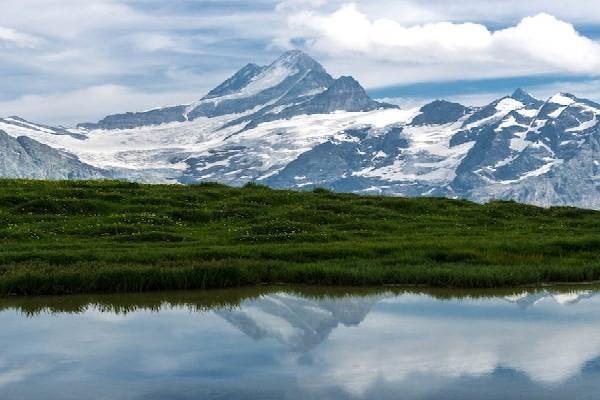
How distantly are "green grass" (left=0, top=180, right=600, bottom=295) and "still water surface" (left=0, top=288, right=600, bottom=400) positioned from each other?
6.47ft

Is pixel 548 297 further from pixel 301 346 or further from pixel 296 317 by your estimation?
pixel 301 346

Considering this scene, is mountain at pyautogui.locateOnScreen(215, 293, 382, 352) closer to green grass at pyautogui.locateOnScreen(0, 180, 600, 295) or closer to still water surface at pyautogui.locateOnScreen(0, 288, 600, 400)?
still water surface at pyautogui.locateOnScreen(0, 288, 600, 400)

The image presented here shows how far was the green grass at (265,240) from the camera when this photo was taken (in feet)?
109

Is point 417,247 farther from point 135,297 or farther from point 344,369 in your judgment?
point 344,369

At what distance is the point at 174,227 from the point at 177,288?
1331cm

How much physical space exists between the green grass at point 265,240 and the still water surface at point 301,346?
6.47 feet

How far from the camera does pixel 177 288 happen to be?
32312 mm

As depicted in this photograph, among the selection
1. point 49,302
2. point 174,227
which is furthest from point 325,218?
point 49,302

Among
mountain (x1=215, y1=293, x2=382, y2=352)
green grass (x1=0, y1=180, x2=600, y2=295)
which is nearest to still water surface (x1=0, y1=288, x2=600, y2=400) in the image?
mountain (x1=215, y1=293, x2=382, y2=352)

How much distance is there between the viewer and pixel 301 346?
73.5ft

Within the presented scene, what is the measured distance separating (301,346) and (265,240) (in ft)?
65.9

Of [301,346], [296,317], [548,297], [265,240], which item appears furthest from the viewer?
[265,240]

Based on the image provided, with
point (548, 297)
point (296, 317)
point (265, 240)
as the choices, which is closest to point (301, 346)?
point (296, 317)

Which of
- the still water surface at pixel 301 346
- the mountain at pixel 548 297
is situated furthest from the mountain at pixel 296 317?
the mountain at pixel 548 297
